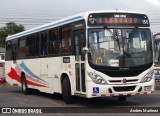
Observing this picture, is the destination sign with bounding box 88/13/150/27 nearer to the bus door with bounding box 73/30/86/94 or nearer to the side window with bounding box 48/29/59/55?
the bus door with bounding box 73/30/86/94

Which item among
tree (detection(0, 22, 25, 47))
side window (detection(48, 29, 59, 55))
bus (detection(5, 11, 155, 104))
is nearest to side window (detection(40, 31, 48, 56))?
side window (detection(48, 29, 59, 55))

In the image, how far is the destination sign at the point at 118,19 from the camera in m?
13.3

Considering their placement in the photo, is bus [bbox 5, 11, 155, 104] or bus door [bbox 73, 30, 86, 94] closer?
bus [bbox 5, 11, 155, 104]

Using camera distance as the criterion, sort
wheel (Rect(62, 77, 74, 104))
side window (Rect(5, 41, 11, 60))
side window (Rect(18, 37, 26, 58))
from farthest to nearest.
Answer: side window (Rect(5, 41, 11, 60))
side window (Rect(18, 37, 26, 58))
wheel (Rect(62, 77, 74, 104))

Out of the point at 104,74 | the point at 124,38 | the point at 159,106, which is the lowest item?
the point at 159,106

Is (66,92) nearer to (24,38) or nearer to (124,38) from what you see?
(124,38)

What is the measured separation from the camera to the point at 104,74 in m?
13.0

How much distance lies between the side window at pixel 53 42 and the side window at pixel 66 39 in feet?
1.94

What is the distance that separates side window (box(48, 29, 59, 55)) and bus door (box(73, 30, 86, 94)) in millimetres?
1959

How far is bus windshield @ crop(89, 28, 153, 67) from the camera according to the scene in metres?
13.1

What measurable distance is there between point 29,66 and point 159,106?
8025 mm

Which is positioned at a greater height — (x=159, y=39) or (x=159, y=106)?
(x=159, y=39)

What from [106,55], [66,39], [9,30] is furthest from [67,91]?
[9,30]

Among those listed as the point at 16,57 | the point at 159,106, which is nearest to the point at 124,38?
the point at 159,106
